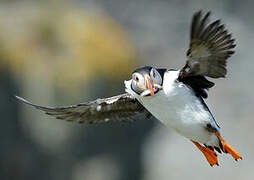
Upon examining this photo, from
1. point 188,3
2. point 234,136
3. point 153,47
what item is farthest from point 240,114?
point 188,3

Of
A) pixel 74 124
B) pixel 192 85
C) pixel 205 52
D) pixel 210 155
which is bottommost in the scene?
pixel 210 155

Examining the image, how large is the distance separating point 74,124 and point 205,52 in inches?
155

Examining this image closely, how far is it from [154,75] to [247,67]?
6.40 meters

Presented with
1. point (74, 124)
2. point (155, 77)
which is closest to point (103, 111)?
point (155, 77)

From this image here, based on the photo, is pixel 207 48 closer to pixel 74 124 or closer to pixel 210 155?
pixel 210 155

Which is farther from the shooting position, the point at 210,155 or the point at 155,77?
the point at 210,155

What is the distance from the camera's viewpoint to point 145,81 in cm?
363

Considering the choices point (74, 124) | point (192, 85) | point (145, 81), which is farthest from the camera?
point (74, 124)

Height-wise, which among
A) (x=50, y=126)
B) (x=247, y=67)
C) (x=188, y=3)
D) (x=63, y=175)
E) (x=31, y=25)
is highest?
(x=188, y=3)

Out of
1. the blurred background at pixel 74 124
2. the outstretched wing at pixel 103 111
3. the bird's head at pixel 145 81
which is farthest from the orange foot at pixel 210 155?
the blurred background at pixel 74 124

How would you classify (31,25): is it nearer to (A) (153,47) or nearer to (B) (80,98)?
(B) (80,98)

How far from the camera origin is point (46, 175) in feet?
24.4

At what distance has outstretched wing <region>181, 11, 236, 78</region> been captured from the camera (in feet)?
11.5

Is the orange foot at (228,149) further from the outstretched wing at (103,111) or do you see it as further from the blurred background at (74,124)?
the blurred background at (74,124)
